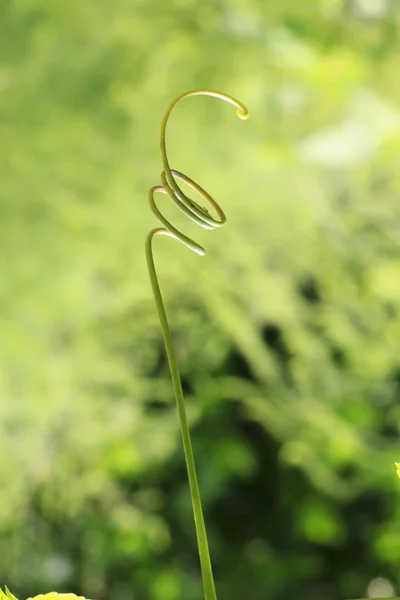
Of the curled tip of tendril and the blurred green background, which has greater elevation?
the blurred green background

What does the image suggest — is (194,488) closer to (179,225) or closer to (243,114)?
(243,114)

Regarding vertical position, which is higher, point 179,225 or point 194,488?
point 179,225

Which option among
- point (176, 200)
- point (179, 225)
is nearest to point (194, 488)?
point (176, 200)

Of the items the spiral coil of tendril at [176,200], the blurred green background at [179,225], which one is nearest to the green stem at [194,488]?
the spiral coil of tendril at [176,200]

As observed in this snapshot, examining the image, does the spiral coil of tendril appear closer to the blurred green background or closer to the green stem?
the green stem

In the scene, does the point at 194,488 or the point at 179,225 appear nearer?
the point at 194,488

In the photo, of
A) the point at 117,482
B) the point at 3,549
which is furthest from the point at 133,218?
the point at 117,482

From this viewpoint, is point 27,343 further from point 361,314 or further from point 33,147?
point 361,314

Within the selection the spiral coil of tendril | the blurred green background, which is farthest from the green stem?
the blurred green background
